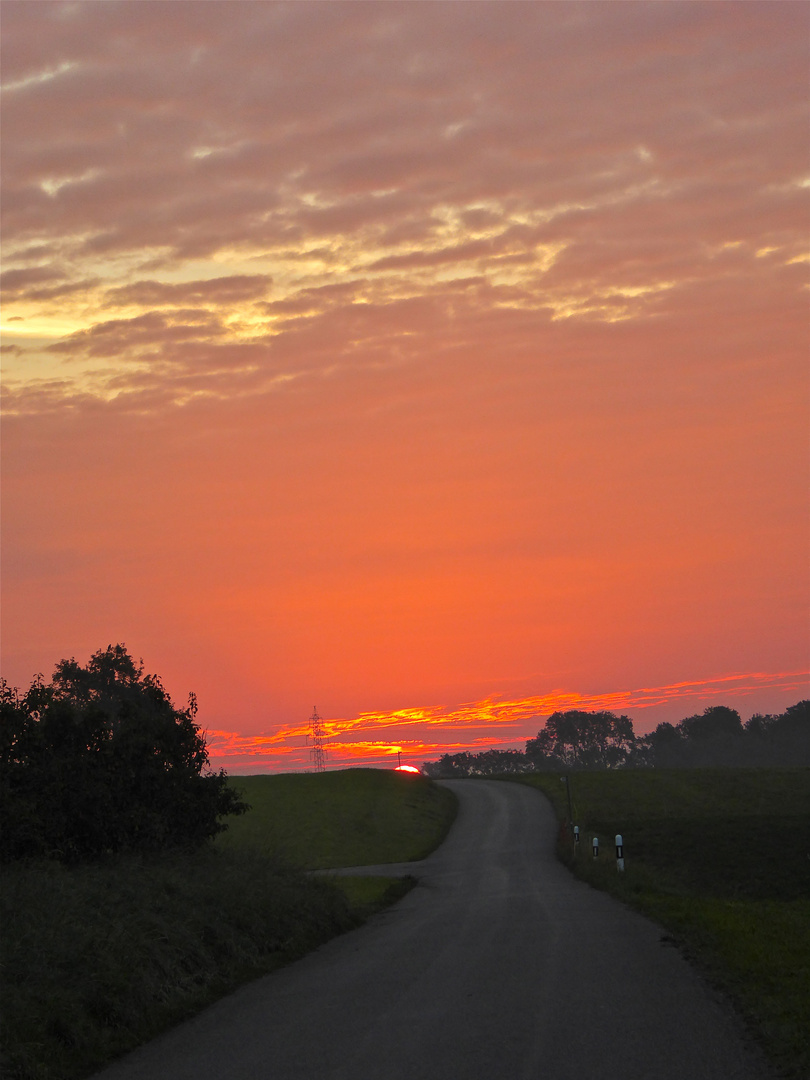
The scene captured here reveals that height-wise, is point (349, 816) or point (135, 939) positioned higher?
point (135, 939)

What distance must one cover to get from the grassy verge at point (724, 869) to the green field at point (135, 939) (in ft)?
26.1

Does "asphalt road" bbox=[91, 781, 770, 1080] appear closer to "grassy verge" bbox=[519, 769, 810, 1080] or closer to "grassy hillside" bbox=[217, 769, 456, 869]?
"grassy verge" bbox=[519, 769, 810, 1080]

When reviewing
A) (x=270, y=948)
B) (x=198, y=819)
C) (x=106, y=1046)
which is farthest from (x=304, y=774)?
(x=106, y=1046)

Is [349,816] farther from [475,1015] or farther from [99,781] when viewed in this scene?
[475,1015]

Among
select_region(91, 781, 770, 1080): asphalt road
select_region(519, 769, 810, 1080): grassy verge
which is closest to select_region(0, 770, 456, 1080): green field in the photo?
select_region(91, 781, 770, 1080): asphalt road

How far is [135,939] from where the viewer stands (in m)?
15.9

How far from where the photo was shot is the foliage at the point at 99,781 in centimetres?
2477

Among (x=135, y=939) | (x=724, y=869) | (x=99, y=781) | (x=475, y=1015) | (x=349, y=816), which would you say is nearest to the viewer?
(x=475, y=1015)

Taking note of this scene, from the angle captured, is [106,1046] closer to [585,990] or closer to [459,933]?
[585,990]

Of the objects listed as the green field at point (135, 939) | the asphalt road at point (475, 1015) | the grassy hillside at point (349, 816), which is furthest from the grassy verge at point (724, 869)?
the grassy hillside at point (349, 816)

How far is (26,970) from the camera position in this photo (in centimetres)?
1371

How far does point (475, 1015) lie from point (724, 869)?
40.2 meters

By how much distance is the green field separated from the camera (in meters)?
12.6

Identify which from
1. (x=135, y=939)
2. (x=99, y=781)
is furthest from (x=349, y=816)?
(x=135, y=939)
